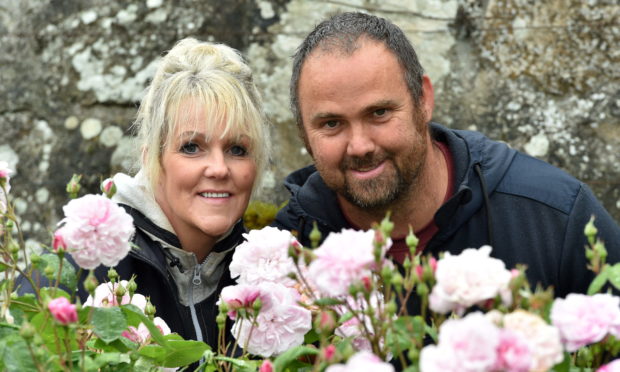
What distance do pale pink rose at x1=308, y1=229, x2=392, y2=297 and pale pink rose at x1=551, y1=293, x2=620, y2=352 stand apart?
28 cm

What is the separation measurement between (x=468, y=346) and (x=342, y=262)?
0.30 meters

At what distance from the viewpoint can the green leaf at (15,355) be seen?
134cm

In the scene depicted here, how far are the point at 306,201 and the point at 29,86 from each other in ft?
4.43

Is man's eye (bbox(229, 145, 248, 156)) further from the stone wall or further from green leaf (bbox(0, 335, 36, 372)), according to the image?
green leaf (bbox(0, 335, 36, 372))

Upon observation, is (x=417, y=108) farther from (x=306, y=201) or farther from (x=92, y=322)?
(x=92, y=322)

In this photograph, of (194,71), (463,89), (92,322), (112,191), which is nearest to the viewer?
(92,322)

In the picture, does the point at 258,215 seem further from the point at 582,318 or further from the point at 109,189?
the point at 582,318

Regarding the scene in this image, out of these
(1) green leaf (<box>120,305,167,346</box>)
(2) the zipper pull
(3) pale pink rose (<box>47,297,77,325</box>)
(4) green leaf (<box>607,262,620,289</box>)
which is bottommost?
(2) the zipper pull

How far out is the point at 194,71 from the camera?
2836 millimetres

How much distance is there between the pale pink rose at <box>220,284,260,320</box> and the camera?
158 centimetres

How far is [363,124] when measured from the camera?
2502 millimetres

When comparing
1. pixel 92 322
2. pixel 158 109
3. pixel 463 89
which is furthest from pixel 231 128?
pixel 92 322

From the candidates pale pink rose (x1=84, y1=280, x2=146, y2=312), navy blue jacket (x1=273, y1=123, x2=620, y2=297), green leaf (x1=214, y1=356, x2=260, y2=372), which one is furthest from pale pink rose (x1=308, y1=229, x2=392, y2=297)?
navy blue jacket (x1=273, y1=123, x2=620, y2=297)

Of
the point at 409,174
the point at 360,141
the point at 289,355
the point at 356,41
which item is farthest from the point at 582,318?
the point at 356,41
